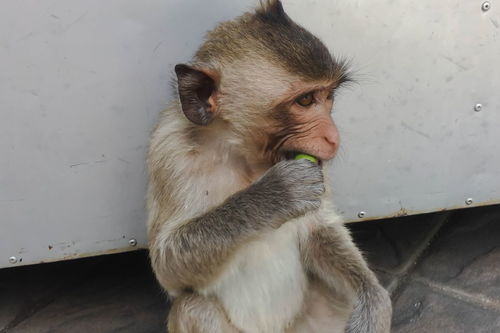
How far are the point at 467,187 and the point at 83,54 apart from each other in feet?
6.80

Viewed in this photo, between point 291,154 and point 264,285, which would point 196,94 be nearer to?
point 291,154

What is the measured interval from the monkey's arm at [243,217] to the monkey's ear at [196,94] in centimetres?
33

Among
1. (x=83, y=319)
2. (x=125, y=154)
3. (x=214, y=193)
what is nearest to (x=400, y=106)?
(x=214, y=193)

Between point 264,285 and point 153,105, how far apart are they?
3.20ft

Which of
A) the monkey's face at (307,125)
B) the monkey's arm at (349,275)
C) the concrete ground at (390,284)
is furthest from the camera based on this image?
the concrete ground at (390,284)

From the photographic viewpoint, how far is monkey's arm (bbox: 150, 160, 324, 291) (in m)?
2.12

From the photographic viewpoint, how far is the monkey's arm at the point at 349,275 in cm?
243

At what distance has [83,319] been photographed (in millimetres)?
3131

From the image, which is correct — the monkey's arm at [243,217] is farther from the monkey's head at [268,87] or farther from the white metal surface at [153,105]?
the white metal surface at [153,105]

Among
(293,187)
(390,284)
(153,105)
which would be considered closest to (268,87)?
(293,187)

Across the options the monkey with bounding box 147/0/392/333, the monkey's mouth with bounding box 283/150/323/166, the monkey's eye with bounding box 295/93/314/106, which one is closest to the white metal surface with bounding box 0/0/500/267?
the monkey with bounding box 147/0/392/333

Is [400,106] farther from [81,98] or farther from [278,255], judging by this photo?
[81,98]

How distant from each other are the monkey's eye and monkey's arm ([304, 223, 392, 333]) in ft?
2.40

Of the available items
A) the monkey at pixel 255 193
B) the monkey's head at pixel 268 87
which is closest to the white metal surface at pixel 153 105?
the monkey at pixel 255 193
